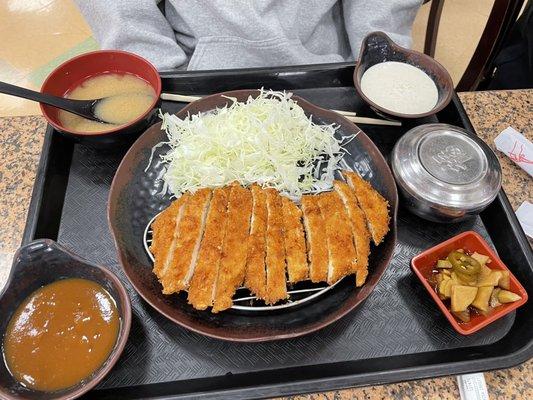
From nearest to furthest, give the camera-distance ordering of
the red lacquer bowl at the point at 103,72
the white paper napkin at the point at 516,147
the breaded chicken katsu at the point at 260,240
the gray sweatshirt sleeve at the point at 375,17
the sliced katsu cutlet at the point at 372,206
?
the breaded chicken katsu at the point at 260,240 < the sliced katsu cutlet at the point at 372,206 < the red lacquer bowl at the point at 103,72 < the white paper napkin at the point at 516,147 < the gray sweatshirt sleeve at the point at 375,17

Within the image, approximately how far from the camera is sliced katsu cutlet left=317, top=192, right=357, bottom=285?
1.69m

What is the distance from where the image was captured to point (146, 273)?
173 cm

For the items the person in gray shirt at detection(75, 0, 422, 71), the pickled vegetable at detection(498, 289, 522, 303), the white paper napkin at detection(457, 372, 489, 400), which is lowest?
the white paper napkin at detection(457, 372, 489, 400)

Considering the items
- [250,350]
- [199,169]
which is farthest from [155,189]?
[250,350]

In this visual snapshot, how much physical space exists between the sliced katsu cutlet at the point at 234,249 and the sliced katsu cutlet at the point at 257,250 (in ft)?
0.07

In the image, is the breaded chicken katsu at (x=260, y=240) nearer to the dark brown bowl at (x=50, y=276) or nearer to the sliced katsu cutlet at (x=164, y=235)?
the sliced katsu cutlet at (x=164, y=235)

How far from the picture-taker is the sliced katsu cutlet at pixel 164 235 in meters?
1.69

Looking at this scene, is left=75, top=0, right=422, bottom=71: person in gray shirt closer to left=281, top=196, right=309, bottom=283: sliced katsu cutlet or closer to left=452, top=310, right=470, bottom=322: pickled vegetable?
left=281, top=196, right=309, bottom=283: sliced katsu cutlet

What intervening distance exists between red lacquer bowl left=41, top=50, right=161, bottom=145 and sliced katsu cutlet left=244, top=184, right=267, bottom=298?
2.17 ft

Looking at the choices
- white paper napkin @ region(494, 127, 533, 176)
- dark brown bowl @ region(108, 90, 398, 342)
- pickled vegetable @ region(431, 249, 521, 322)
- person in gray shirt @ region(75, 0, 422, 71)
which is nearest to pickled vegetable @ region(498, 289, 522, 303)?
pickled vegetable @ region(431, 249, 521, 322)

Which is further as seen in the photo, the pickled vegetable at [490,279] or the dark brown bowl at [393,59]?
the dark brown bowl at [393,59]

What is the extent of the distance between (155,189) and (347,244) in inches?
36.7

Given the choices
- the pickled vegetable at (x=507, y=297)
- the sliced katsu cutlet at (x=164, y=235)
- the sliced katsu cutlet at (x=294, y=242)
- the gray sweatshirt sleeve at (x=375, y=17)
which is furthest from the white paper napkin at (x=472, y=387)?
the gray sweatshirt sleeve at (x=375, y=17)

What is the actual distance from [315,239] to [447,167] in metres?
0.67
